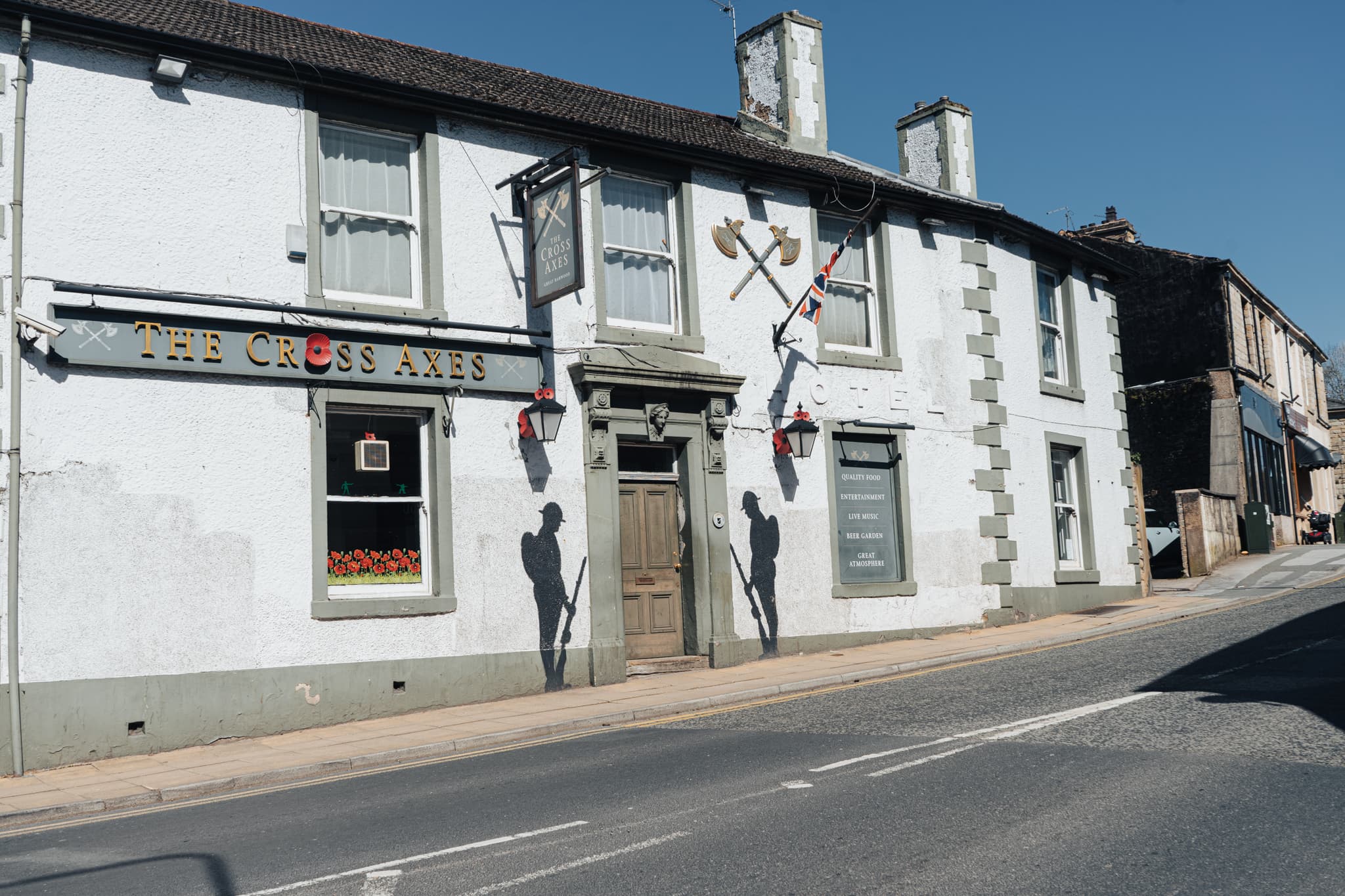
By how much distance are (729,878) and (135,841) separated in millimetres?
3827

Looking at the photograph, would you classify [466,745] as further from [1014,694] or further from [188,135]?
[188,135]

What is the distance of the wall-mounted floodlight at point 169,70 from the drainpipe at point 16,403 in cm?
109

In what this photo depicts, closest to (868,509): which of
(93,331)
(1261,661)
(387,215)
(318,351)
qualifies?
(1261,661)

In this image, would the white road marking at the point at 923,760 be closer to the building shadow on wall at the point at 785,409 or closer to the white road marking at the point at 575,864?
the white road marking at the point at 575,864

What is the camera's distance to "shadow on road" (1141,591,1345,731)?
362 inches

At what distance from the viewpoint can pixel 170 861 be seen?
20.3 feet

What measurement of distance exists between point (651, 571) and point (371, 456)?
3918 millimetres

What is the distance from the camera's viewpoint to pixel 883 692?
1137 cm

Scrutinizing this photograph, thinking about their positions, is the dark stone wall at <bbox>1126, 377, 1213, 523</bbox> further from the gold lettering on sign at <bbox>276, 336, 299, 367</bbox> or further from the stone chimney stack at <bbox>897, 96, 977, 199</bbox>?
the gold lettering on sign at <bbox>276, 336, 299, 367</bbox>

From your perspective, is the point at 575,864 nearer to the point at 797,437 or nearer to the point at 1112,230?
the point at 797,437

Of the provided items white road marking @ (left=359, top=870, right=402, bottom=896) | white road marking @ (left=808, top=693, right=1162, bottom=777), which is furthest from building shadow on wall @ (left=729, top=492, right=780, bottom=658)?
white road marking @ (left=359, top=870, right=402, bottom=896)

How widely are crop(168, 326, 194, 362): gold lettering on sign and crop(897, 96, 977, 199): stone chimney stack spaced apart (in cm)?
1307

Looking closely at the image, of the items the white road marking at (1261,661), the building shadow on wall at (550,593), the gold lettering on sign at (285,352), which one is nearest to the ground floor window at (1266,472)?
the white road marking at (1261,661)

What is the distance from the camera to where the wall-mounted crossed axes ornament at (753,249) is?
15133mm
